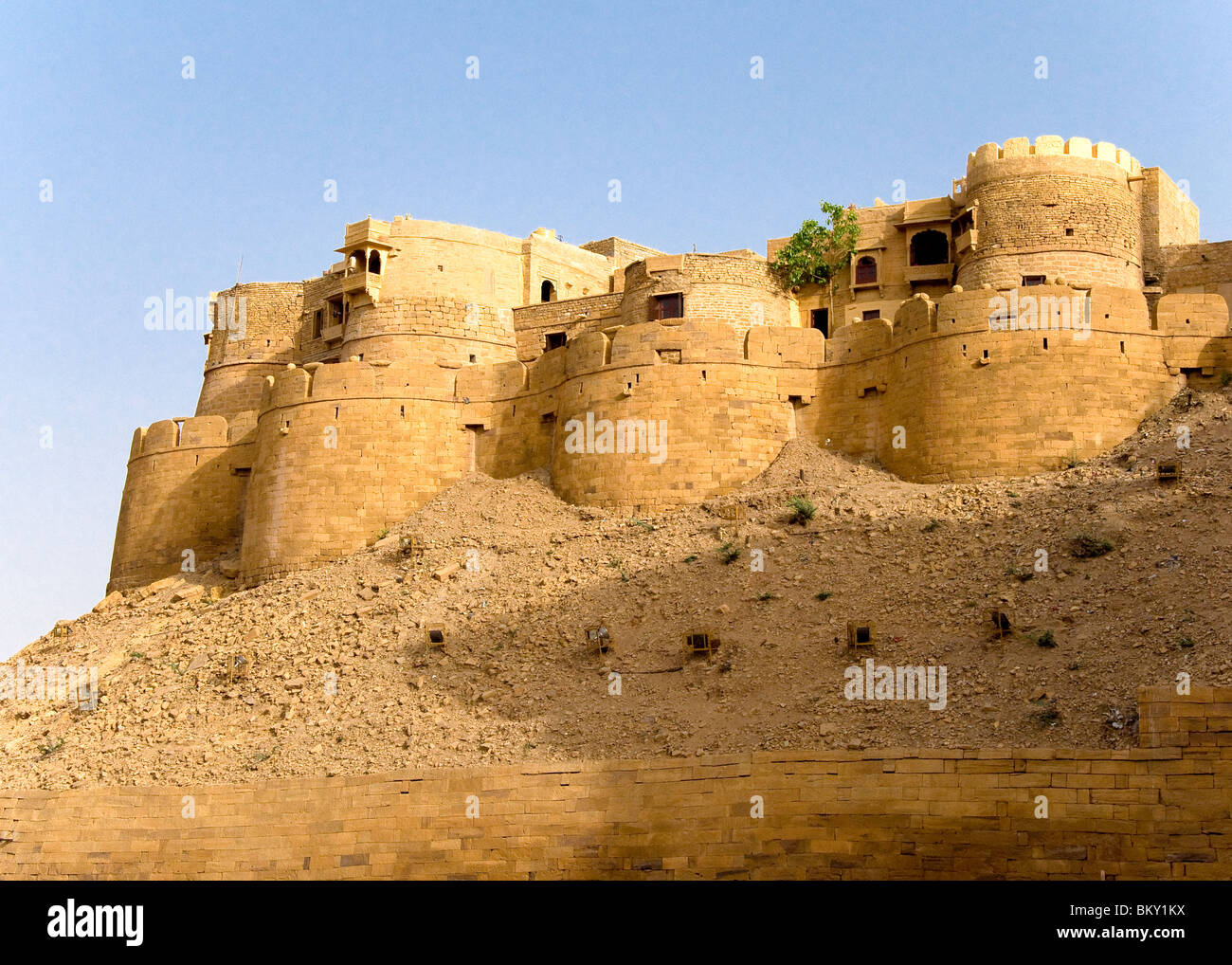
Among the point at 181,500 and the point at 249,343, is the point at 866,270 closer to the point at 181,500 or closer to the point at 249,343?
the point at 249,343

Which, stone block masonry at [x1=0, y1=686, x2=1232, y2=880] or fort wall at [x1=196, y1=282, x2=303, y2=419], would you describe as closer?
stone block masonry at [x1=0, y1=686, x2=1232, y2=880]

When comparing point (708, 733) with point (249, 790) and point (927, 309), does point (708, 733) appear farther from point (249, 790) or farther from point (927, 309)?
point (927, 309)

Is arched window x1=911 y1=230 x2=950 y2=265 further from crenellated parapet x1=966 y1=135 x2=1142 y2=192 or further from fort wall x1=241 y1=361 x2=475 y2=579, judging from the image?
fort wall x1=241 y1=361 x2=475 y2=579

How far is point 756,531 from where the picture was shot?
24219 mm

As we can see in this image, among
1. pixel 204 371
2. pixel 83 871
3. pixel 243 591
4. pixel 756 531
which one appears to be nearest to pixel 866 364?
pixel 756 531

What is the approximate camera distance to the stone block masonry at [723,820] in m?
16.3

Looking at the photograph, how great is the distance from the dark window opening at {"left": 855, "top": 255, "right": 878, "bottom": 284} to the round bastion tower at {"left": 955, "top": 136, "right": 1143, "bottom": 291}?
2.20 meters

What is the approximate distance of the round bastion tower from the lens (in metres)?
30.6

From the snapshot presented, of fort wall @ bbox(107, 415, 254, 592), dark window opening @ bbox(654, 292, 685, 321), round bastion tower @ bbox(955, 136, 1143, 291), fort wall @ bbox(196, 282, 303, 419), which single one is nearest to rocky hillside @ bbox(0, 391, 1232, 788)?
fort wall @ bbox(107, 415, 254, 592)

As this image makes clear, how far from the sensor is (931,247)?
33625 millimetres

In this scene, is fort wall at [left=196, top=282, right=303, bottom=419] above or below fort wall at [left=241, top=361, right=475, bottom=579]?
above

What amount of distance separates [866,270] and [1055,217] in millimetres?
4149

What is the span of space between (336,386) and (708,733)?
11937mm

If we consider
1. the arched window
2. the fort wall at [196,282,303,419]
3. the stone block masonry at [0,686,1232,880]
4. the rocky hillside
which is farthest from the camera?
the fort wall at [196,282,303,419]
